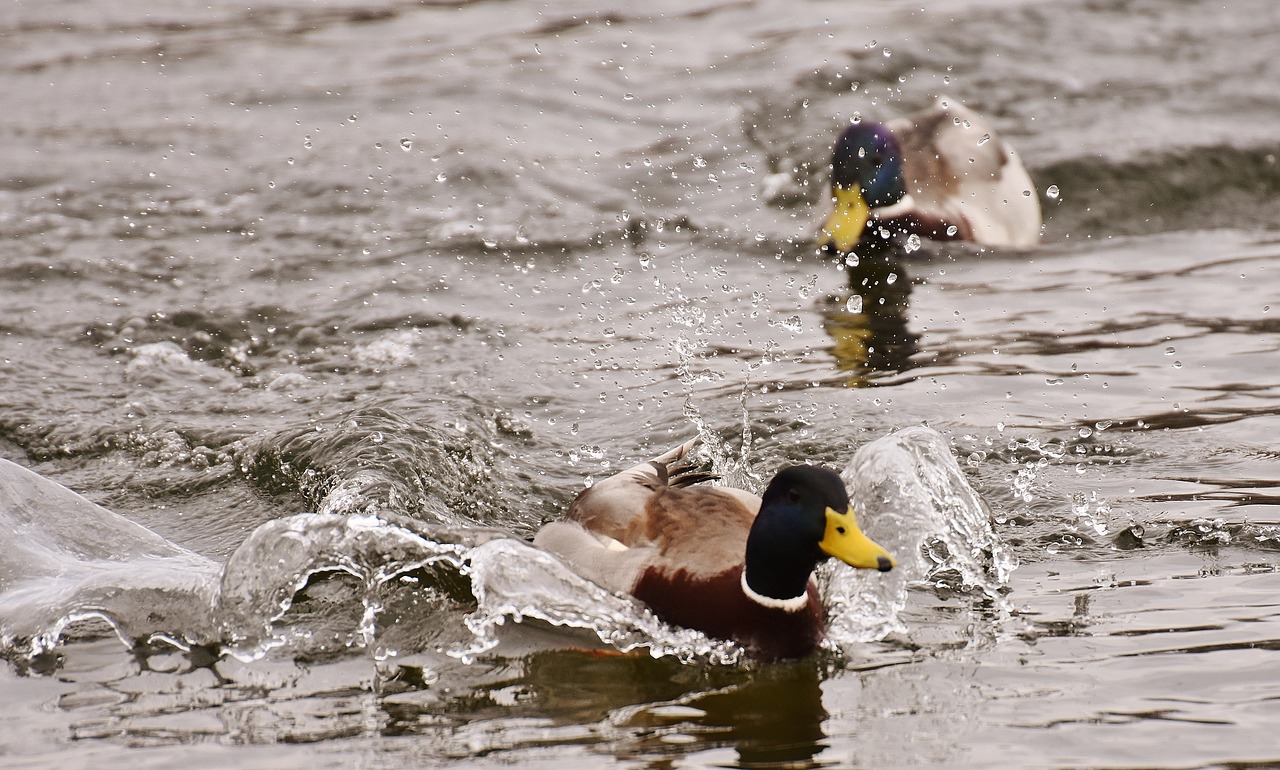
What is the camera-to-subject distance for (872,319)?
8.04 metres

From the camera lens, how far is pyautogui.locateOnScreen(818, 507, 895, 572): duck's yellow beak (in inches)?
166

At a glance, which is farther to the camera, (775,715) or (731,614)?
(731,614)

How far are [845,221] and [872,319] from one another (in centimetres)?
101

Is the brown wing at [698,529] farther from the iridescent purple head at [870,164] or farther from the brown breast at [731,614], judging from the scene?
the iridescent purple head at [870,164]

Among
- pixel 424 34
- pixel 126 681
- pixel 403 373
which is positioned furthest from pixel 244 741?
pixel 424 34

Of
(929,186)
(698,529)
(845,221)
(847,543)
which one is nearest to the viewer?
(847,543)

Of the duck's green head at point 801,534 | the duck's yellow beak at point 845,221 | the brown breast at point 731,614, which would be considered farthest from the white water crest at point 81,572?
the duck's yellow beak at point 845,221

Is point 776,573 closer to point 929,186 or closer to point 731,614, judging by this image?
point 731,614

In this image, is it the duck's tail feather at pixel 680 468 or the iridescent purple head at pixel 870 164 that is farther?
the iridescent purple head at pixel 870 164

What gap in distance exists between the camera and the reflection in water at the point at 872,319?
24.0ft

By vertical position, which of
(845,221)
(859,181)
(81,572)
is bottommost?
(81,572)

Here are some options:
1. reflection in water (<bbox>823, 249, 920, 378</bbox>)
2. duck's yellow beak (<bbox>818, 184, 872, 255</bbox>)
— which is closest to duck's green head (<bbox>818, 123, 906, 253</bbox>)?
duck's yellow beak (<bbox>818, 184, 872, 255</bbox>)

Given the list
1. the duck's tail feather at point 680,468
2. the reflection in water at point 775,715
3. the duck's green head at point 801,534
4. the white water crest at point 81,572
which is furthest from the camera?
the duck's tail feather at point 680,468

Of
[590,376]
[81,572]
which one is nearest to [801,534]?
[81,572]
